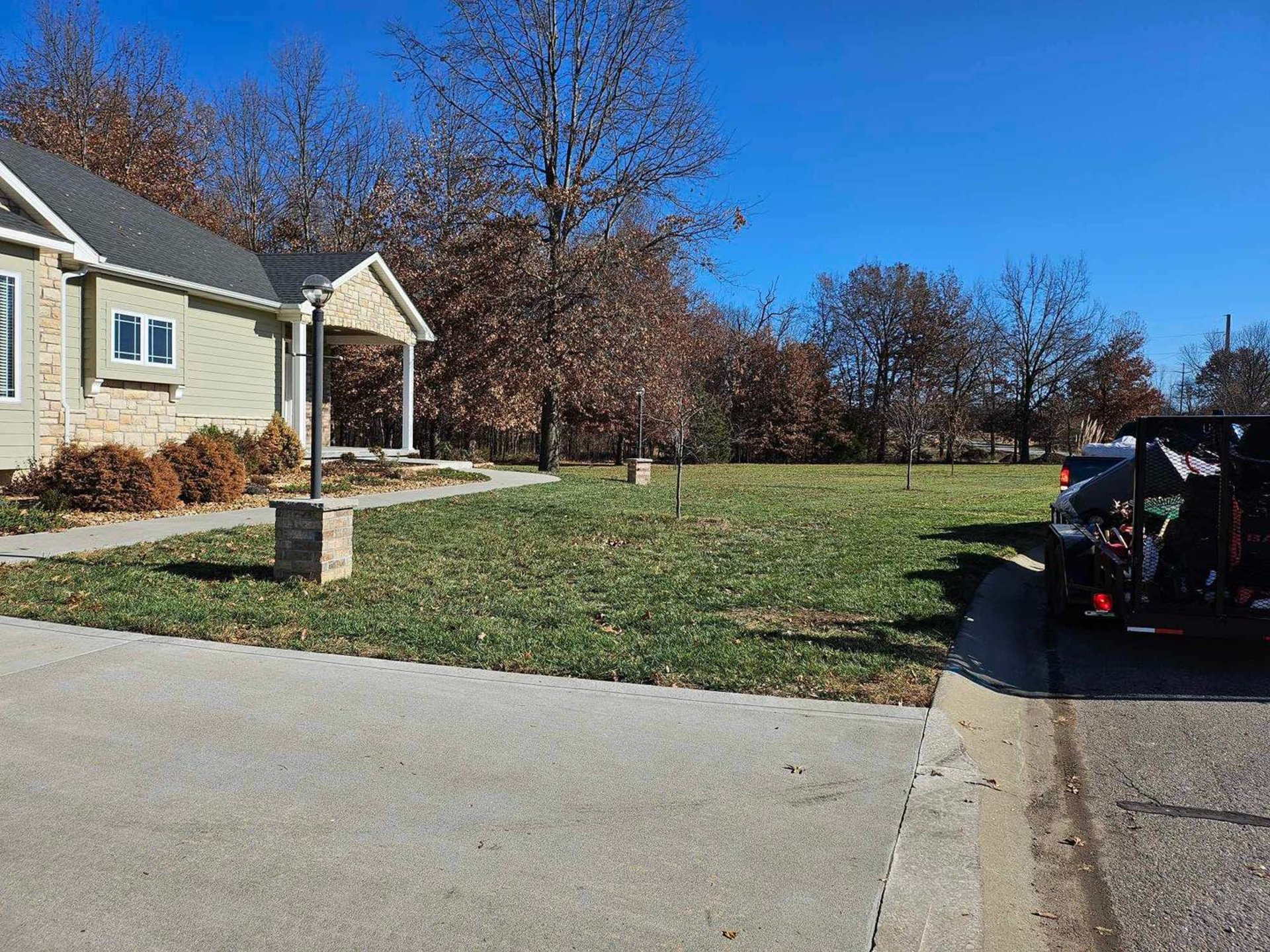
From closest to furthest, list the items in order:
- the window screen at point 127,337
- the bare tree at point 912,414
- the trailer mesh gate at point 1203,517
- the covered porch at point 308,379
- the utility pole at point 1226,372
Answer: the trailer mesh gate at point 1203,517, the window screen at point 127,337, the covered porch at point 308,379, the bare tree at point 912,414, the utility pole at point 1226,372

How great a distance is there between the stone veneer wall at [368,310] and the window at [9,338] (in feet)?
23.5

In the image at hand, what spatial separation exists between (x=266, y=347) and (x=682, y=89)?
49.2 feet

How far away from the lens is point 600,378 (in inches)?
1078

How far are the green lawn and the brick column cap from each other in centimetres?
69

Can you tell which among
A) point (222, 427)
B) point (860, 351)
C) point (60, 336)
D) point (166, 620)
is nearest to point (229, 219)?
point (222, 427)

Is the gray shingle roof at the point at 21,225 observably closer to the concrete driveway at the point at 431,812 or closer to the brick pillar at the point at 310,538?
the brick pillar at the point at 310,538

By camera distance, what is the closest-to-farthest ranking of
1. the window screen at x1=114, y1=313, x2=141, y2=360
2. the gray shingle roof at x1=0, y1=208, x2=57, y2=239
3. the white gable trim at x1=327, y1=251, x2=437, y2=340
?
the gray shingle roof at x1=0, y1=208, x2=57, y2=239, the window screen at x1=114, y1=313, x2=141, y2=360, the white gable trim at x1=327, y1=251, x2=437, y2=340

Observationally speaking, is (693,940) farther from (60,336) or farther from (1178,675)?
(60,336)

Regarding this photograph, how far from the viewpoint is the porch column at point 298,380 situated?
19.4 meters

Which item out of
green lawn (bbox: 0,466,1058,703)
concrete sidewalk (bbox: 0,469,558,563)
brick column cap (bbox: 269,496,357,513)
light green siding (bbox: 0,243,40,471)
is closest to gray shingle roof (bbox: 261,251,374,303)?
light green siding (bbox: 0,243,40,471)

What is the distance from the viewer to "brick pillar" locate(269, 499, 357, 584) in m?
7.90

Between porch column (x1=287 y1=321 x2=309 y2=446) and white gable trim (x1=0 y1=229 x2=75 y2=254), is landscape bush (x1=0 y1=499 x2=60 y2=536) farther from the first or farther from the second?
porch column (x1=287 y1=321 x2=309 y2=446)

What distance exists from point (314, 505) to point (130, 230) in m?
12.2

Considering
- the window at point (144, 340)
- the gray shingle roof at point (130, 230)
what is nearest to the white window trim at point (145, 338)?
the window at point (144, 340)
